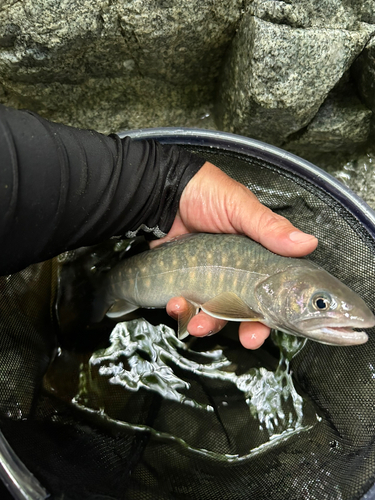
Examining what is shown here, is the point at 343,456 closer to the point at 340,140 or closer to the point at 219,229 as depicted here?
A: the point at 219,229

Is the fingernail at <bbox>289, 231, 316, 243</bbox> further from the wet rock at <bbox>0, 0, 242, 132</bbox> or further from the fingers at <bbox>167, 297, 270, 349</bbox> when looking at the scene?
the wet rock at <bbox>0, 0, 242, 132</bbox>

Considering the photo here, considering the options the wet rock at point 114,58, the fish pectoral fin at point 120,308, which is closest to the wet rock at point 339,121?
the wet rock at point 114,58

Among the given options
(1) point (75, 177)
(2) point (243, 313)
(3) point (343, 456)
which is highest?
(1) point (75, 177)

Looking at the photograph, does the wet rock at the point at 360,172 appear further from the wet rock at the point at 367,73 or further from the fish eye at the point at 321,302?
the fish eye at the point at 321,302

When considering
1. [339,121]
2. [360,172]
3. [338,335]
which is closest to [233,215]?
[338,335]

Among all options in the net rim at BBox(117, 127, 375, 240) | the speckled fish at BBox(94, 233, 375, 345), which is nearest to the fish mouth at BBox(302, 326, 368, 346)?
the speckled fish at BBox(94, 233, 375, 345)

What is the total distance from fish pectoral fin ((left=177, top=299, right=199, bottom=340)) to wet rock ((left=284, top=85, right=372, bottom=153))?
1.18 meters

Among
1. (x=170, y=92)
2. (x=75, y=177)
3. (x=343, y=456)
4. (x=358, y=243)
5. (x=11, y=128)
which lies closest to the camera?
(x=11, y=128)

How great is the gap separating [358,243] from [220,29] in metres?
1.26

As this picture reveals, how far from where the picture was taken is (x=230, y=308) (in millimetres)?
1710

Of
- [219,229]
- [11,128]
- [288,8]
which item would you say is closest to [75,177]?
[11,128]

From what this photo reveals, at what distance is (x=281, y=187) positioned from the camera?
6.63 ft

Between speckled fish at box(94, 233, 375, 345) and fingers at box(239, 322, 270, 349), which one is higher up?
speckled fish at box(94, 233, 375, 345)

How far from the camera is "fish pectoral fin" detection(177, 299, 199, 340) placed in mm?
1883
